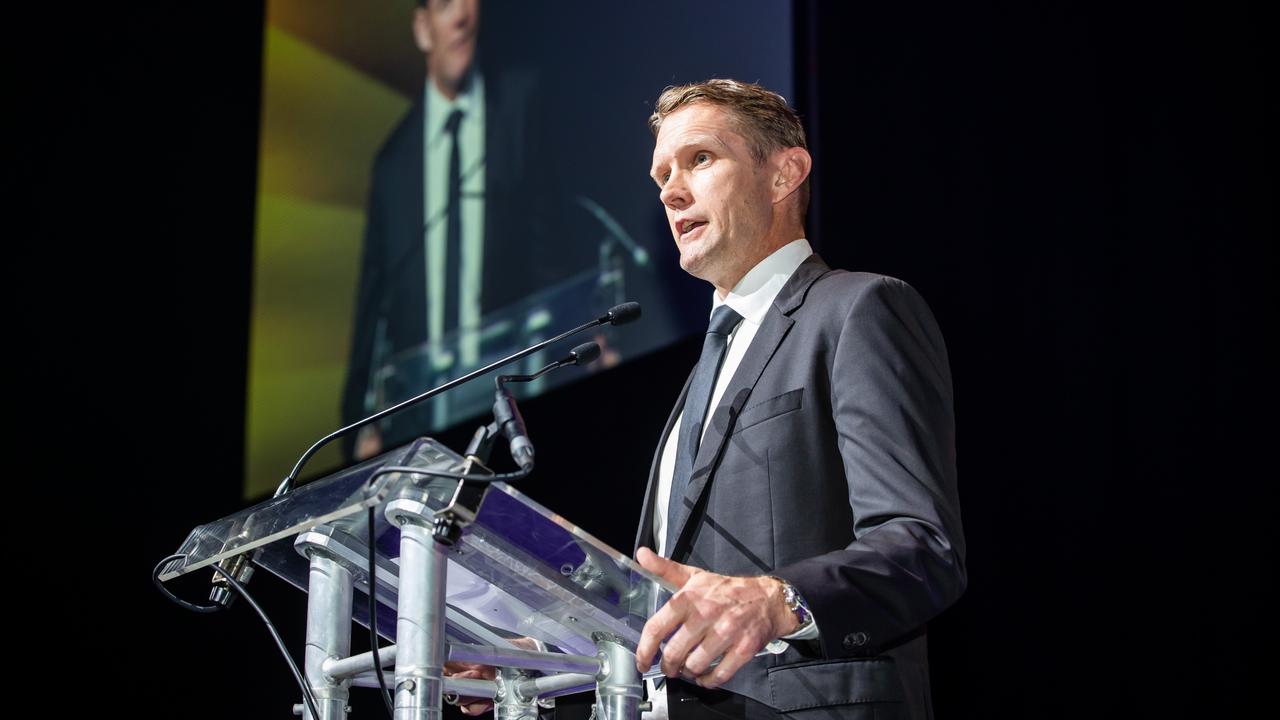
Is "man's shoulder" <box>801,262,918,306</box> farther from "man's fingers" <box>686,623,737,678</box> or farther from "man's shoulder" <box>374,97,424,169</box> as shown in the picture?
"man's shoulder" <box>374,97,424,169</box>

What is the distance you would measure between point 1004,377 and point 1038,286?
0.26 m

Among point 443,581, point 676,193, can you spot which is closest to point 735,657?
point 443,581

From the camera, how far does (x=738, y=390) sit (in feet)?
5.71

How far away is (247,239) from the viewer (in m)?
5.23

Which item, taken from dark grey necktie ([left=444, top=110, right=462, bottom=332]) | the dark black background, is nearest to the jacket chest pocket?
the dark black background

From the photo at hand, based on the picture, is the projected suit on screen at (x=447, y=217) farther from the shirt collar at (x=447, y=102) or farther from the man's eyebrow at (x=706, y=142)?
the man's eyebrow at (x=706, y=142)

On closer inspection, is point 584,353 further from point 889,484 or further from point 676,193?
point 676,193

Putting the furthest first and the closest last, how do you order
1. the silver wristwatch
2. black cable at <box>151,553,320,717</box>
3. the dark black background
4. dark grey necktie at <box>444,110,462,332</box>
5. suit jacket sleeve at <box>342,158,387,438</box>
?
suit jacket sleeve at <box>342,158,387,438</box>
dark grey necktie at <box>444,110,462,332</box>
the dark black background
black cable at <box>151,553,320,717</box>
the silver wristwatch

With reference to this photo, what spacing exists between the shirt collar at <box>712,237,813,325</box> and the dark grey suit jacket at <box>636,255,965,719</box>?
0.13 metres

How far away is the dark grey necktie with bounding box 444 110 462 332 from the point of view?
12.9 feet

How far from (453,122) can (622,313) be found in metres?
2.50

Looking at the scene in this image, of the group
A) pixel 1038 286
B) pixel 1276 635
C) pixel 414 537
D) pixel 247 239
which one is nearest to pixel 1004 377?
pixel 1038 286

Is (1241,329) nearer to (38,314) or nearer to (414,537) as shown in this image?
(414,537)

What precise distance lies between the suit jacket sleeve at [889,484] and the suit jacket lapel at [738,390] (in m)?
0.12
